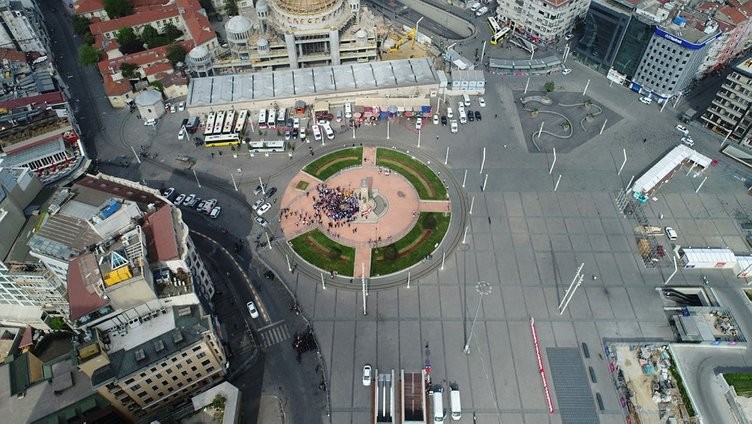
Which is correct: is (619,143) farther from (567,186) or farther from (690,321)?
(690,321)

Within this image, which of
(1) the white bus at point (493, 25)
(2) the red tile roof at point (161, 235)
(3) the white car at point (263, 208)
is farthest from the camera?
(1) the white bus at point (493, 25)

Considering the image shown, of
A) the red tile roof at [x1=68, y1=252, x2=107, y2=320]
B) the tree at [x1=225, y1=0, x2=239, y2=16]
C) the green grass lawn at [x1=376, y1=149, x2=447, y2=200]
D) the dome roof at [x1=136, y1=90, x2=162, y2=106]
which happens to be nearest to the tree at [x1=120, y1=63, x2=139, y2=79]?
the dome roof at [x1=136, y1=90, x2=162, y2=106]

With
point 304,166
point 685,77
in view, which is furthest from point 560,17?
point 304,166

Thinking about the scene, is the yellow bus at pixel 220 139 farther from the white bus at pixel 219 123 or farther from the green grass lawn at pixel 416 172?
the green grass lawn at pixel 416 172

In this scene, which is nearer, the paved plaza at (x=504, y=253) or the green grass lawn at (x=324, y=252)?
the paved plaza at (x=504, y=253)

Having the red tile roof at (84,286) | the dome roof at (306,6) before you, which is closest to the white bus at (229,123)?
the dome roof at (306,6)

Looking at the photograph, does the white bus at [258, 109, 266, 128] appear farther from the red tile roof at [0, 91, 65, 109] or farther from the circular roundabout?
the red tile roof at [0, 91, 65, 109]

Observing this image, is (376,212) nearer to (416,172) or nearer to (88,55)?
(416,172)
